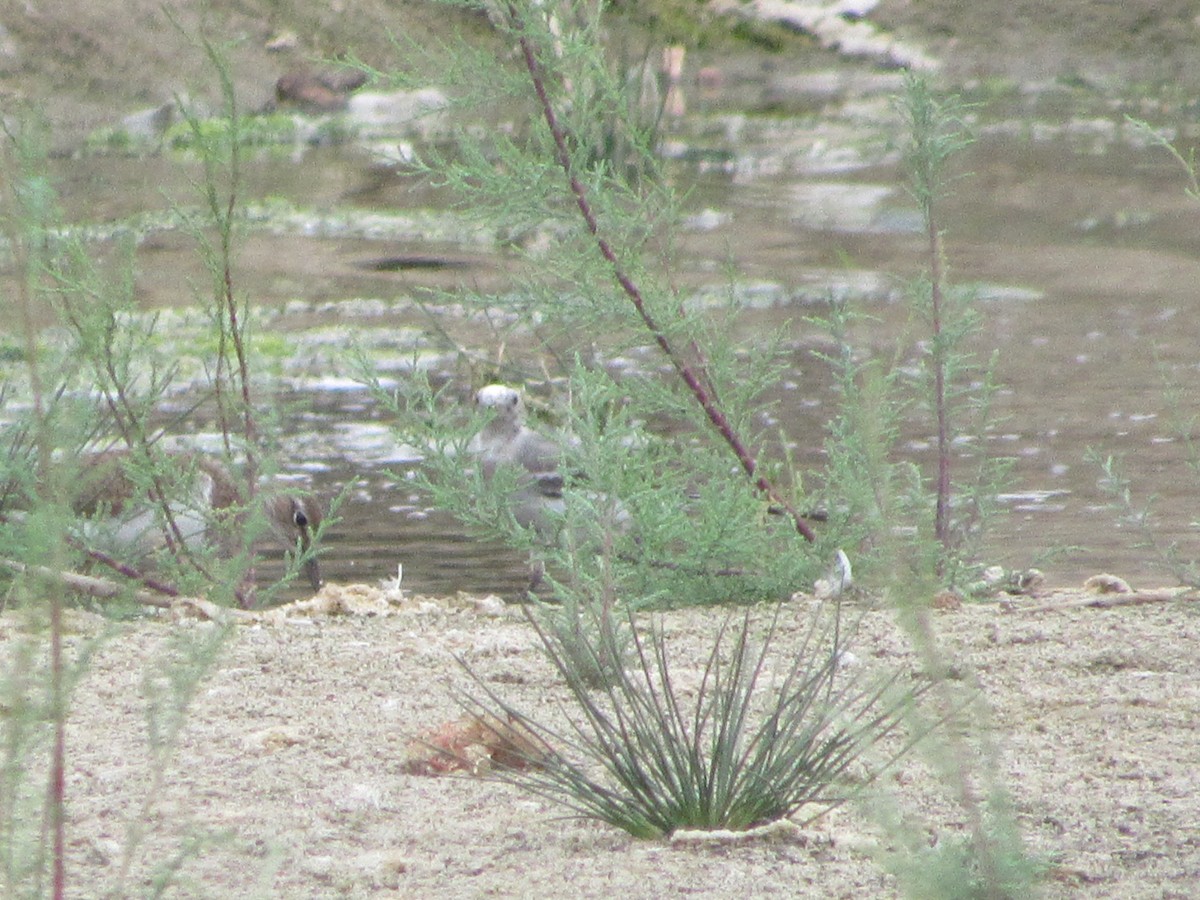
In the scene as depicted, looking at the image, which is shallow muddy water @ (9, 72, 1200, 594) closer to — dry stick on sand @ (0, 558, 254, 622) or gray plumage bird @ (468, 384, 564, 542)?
gray plumage bird @ (468, 384, 564, 542)

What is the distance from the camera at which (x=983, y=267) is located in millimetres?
10961

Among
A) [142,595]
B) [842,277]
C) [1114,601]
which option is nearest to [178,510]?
[142,595]

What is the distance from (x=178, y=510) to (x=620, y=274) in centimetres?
145

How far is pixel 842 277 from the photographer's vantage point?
10.9 metres

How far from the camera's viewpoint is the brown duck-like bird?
4.66m

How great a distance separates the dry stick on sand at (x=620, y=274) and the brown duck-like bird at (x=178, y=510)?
0.86m

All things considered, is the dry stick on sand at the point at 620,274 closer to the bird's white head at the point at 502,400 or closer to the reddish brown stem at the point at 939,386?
the reddish brown stem at the point at 939,386

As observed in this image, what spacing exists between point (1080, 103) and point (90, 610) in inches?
575

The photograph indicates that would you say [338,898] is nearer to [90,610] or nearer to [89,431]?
[90,610]

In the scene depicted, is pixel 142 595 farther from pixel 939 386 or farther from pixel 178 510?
pixel 939 386

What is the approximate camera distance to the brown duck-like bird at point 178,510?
4.66 metres

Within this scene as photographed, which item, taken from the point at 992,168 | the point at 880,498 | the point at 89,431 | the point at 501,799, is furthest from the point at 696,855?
the point at 992,168

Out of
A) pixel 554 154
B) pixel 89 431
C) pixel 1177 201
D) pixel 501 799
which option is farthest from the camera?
pixel 1177 201

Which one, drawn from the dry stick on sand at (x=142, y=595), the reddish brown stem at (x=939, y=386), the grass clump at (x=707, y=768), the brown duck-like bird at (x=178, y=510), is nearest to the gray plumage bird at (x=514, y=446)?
the brown duck-like bird at (x=178, y=510)
